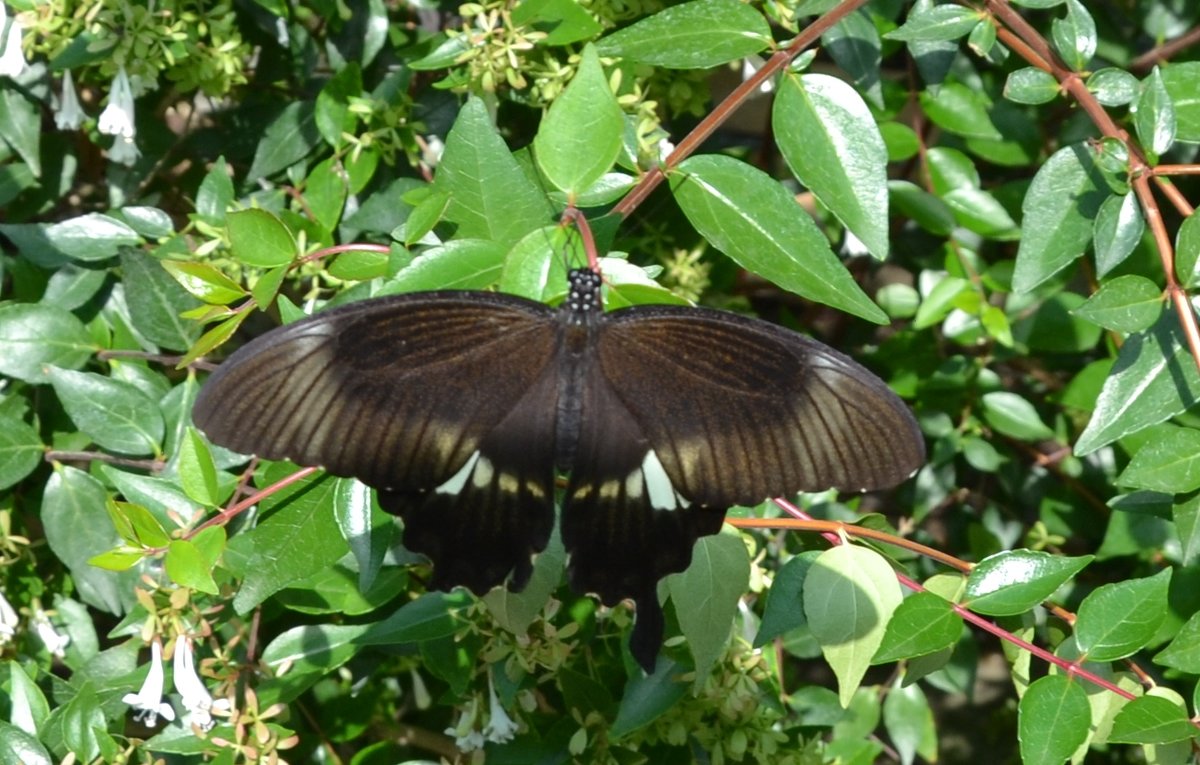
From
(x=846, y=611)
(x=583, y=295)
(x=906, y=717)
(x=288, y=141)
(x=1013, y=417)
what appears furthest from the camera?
(x=906, y=717)

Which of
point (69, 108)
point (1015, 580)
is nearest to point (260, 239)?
point (69, 108)

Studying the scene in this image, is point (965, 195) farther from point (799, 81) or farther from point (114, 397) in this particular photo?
point (114, 397)

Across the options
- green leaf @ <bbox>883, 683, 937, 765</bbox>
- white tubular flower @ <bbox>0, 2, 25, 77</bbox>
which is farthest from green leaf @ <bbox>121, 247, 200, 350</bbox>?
green leaf @ <bbox>883, 683, 937, 765</bbox>

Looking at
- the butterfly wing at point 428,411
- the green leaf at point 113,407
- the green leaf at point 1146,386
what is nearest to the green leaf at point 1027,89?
the green leaf at point 1146,386

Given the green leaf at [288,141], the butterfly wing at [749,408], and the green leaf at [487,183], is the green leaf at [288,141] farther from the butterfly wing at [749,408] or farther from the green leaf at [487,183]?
the butterfly wing at [749,408]

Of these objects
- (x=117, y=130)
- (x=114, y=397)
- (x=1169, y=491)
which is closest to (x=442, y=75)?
(x=117, y=130)

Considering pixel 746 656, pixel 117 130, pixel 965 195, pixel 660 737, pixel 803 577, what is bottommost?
pixel 660 737

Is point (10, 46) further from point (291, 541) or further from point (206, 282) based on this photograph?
point (291, 541)
